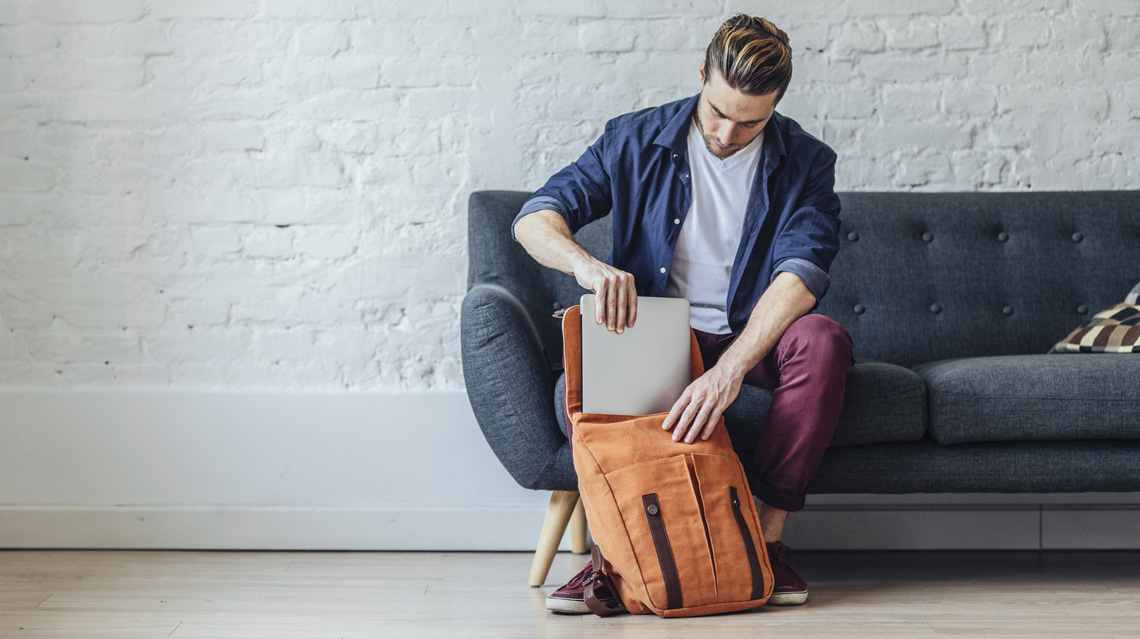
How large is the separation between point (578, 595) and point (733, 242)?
0.74 meters

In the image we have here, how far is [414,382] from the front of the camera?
2.17 m

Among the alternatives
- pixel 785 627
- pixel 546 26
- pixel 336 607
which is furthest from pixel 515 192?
pixel 785 627

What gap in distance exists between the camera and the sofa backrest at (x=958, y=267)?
2025 mm

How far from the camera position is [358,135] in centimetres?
216

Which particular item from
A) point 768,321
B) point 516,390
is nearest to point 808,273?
point 768,321

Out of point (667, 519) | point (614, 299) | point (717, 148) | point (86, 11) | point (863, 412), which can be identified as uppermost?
point (86, 11)

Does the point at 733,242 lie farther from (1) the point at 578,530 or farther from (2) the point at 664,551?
(1) the point at 578,530

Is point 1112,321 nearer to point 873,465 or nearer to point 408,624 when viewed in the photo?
point 873,465

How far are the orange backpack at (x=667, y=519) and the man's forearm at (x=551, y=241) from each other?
277 millimetres

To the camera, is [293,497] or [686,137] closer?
[686,137]

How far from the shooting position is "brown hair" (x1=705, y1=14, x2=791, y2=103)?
151cm

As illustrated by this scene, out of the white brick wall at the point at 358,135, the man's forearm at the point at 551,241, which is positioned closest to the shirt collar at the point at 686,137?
the man's forearm at the point at 551,241

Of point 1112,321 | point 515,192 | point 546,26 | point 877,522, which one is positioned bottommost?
point 877,522

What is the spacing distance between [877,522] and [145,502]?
1.74m
